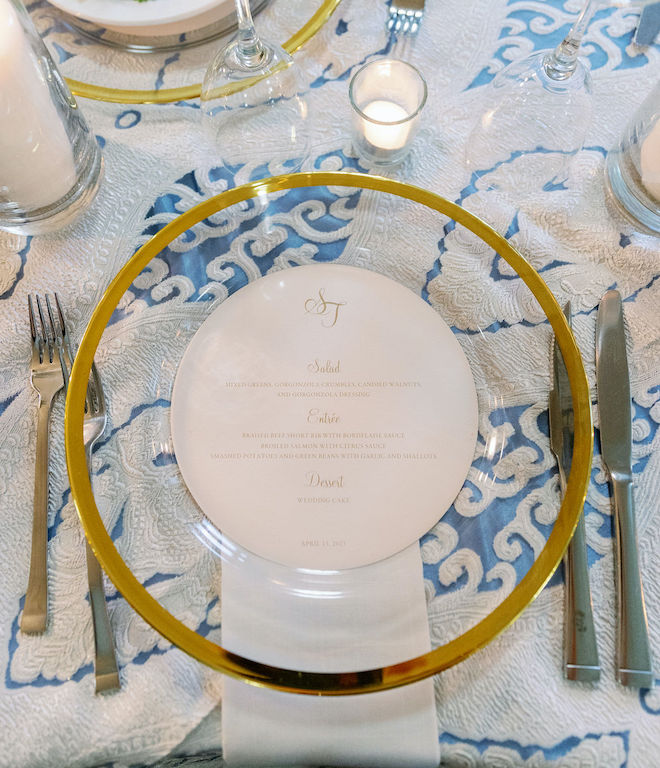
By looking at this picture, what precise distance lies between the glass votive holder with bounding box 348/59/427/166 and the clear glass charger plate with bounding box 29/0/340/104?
0.24 feet

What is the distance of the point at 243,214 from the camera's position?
Answer: 435mm

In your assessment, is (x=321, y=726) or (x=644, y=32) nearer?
(x=321, y=726)

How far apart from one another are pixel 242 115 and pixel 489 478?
1.07ft

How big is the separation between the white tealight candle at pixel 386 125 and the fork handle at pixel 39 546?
0.29m

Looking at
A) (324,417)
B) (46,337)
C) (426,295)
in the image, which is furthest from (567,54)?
(46,337)

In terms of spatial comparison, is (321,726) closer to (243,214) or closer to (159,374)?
(159,374)

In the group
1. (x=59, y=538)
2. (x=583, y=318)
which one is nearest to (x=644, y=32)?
(x=583, y=318)

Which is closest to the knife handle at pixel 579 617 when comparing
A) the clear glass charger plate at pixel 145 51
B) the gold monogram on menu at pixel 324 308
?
the gold monogram on menu at pixel 324 308

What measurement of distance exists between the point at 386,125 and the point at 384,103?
57 mm

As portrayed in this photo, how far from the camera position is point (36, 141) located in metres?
0.38

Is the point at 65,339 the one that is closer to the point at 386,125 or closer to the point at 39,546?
the point at 39,546

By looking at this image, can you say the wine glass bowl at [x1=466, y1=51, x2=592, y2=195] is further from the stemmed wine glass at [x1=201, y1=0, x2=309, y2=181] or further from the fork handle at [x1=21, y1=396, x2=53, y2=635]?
the fork handle at [x1=21, y1=396, x2=53, y2=635]

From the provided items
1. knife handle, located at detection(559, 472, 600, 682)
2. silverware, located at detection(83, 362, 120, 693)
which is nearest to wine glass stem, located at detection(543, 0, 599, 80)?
knife handle, located at detection(559, 472, 600, 682)

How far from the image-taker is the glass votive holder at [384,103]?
44cm
